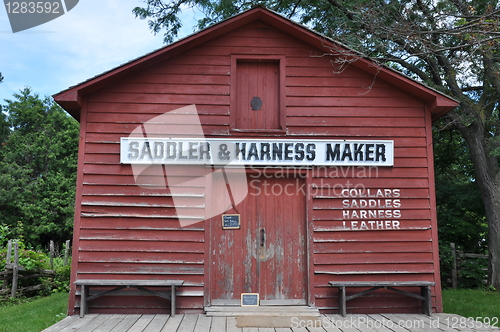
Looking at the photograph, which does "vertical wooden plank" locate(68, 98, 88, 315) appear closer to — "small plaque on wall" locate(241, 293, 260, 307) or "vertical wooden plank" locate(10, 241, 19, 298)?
"small plaque on wall" locate(241, 293, 260, 307)

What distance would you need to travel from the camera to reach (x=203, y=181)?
289 inches

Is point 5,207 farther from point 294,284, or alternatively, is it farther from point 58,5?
point 294,284

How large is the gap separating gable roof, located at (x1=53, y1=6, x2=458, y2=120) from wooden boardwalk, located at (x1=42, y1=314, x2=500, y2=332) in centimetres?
358

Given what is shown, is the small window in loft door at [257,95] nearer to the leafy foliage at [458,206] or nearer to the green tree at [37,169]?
the leafy foliage at [458,206]

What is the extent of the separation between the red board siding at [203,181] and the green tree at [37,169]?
2123 cm

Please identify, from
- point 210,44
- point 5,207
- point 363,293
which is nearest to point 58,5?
point 210,44

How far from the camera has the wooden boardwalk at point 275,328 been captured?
5961mm

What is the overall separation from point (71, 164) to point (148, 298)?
87.1 ft

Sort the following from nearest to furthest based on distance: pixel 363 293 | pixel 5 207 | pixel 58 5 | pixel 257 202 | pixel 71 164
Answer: pixel 363 293 < pixel 257 202 < pixel 58 5 < pixel 5 207 < pixel 71 164

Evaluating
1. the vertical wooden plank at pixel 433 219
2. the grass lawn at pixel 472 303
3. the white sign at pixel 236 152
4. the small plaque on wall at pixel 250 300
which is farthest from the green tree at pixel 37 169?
the vertical wooden plank at pixel 433 219

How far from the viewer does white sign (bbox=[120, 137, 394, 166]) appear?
7.33m

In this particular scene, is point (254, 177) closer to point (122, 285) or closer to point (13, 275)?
point (122, 285)

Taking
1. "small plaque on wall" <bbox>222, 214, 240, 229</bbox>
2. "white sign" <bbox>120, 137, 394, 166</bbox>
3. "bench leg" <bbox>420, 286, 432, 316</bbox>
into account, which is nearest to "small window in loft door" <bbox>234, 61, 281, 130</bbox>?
"white sign" <bbox>120, 137, 394, 166</bbox>

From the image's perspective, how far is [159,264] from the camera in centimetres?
716
